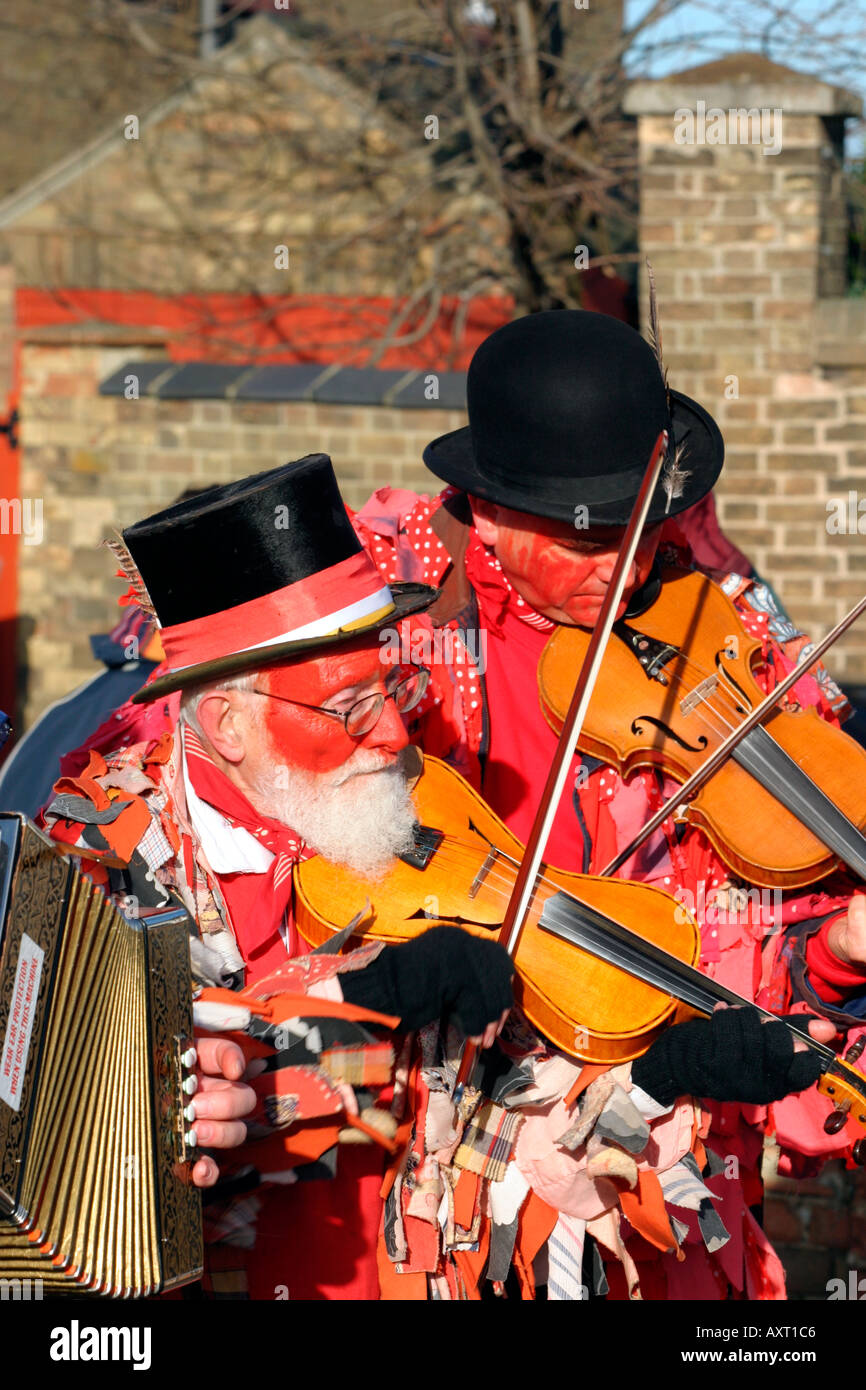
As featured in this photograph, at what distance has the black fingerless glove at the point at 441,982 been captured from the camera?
1.82 m

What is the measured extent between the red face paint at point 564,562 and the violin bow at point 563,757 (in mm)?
309

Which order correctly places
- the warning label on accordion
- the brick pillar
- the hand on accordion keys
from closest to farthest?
the warning label on accordion, the hand on accordion keys, the brick pillar

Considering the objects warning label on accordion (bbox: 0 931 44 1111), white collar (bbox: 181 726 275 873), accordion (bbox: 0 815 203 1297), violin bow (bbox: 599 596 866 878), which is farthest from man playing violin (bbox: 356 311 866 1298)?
warning label on accordion (bbox: 0 931 44 1111)

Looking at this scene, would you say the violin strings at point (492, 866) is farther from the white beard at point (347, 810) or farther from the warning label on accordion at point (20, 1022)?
the warning label on accordion at point (20, 1022)

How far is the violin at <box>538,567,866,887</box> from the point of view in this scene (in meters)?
2.26

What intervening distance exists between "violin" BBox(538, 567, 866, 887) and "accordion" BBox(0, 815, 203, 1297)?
0.89m

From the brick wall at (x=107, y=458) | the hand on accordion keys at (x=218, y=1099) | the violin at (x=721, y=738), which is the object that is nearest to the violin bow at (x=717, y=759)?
the violin at (x=721, y=738)

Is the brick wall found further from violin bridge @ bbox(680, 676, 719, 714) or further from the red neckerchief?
the red neckerchief

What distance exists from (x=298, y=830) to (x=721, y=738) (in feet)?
2.25

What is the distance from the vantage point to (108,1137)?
1568 mm

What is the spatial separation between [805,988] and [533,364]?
3.34 feet

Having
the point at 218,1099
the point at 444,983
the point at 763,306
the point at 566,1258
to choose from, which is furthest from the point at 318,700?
the point at 763,306
